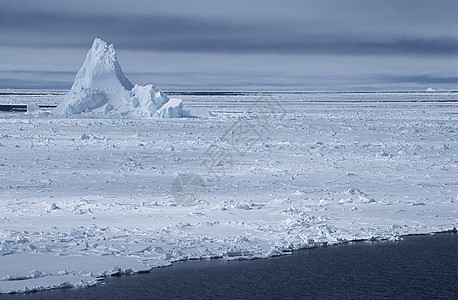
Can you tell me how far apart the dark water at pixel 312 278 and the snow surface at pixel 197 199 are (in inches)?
13.4

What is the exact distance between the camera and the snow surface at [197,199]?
8.18m

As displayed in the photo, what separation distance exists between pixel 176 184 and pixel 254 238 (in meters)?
4.53

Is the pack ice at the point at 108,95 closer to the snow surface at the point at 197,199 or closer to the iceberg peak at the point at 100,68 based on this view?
the iceberg peak at the point at 100,68

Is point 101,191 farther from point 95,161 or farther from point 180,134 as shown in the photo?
point 180,134

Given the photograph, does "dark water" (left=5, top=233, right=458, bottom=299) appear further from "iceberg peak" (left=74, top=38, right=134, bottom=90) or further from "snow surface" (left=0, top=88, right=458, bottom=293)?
"iceberg peak" (left=74, top=38, right=134, bottom=90)

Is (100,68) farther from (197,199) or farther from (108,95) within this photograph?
(197,199)

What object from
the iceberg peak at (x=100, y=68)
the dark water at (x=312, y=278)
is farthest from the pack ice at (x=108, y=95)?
the dark water at (x=312, y=278)

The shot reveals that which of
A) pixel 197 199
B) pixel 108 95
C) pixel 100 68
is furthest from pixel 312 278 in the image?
pixel 108 95

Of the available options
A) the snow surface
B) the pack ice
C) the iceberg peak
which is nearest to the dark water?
the snow surface

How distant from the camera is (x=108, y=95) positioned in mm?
36062

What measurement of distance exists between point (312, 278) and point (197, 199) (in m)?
4.63

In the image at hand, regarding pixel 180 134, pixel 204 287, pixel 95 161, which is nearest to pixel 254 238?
pixel 204 287

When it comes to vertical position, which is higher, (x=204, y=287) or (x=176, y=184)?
(x=176, y=184)

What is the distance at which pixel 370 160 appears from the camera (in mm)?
17141
